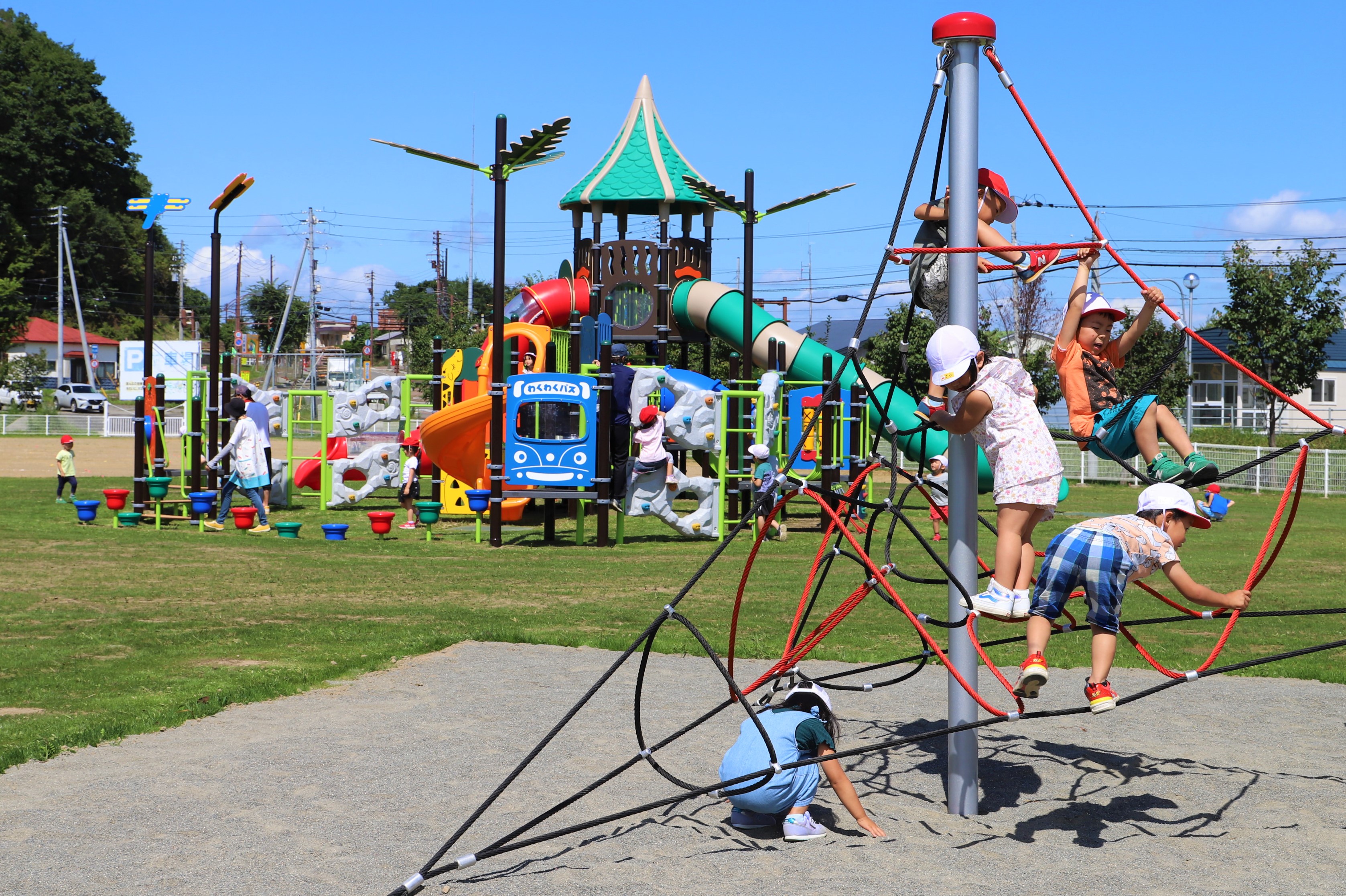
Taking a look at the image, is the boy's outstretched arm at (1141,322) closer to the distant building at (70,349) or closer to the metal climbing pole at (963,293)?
the metal climbing pole at (963,293)

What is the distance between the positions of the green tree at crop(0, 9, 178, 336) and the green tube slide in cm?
5955

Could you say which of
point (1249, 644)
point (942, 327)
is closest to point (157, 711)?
point (942, 327)

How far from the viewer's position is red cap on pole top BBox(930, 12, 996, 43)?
5.85 m

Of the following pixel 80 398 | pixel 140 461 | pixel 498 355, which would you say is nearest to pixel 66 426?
pixel 80 398

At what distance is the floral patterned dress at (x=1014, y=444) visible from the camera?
534 centimetres

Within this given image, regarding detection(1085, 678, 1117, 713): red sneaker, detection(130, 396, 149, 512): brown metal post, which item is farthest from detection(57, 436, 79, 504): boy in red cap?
detection(1085, 678, 1117, 713): red sneaker

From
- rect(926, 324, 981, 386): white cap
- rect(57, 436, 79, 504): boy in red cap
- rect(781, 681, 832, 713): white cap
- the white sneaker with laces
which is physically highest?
rect(926, 324, 981, 386): white cap

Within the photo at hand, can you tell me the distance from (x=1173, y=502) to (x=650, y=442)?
39.7 ft

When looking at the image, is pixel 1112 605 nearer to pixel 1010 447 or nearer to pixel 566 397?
pixel 1010 447

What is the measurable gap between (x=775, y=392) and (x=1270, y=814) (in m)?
14.3

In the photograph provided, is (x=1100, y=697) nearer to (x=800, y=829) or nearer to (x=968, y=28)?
(x=800, y=829)

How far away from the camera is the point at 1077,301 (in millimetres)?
5699

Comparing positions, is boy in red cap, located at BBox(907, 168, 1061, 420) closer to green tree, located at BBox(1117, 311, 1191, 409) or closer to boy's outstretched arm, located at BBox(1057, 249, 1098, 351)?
boy's outstretched arm, located at BBox(1057, 249, 1098, 351)

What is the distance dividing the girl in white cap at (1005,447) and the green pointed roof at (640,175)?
19.7 meters
